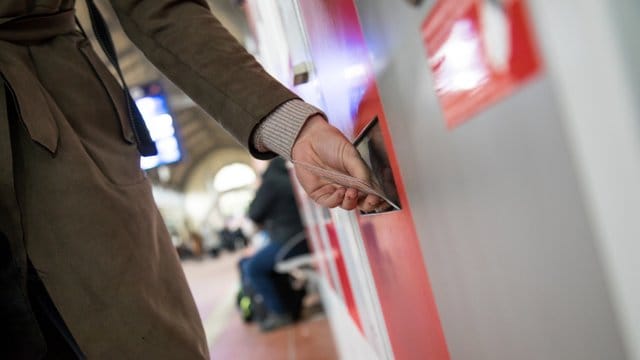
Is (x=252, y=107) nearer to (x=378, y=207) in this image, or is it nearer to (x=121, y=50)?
(x=378, y=207)

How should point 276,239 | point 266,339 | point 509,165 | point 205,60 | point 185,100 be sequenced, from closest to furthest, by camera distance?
1. point 509,165
2. point 205,60
3. point 266,339
4. point 276,239
5. point 185,100

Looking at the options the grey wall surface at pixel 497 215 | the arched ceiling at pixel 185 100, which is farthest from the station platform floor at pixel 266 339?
the grey wall surface at pixel 497 215

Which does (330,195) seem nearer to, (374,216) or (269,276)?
(374,216)

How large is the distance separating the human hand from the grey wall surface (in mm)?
56

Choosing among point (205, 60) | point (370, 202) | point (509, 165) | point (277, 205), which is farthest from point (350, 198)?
point (277, 205)

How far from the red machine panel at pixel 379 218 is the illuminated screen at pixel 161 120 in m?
4.87

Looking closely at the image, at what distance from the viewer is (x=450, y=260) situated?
49 cm

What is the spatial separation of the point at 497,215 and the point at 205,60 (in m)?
0.48

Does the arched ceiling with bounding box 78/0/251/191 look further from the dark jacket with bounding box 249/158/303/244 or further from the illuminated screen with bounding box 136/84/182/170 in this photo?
the dark jacket with bounding box 249/158/303/244

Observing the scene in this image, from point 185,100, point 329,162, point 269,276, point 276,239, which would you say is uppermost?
point 185,100

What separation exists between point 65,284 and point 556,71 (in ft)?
2.02

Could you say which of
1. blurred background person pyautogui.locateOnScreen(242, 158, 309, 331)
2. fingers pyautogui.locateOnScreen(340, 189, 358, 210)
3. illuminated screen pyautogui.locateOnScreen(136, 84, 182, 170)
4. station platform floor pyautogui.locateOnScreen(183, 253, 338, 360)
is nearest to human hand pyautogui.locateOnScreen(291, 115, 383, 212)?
fingers pyautogui.locateOnScreen(340, 189, 358, 210)

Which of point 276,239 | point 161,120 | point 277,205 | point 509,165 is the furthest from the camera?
point 161,120

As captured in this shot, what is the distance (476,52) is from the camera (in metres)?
0.34
